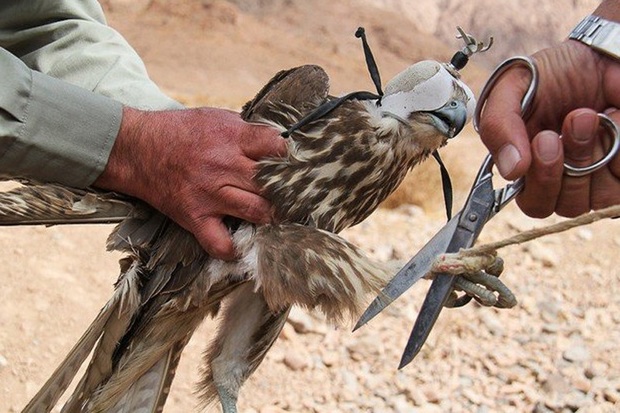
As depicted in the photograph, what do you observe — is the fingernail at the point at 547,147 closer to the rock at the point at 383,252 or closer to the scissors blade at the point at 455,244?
the scissors blade at the point at 455,244

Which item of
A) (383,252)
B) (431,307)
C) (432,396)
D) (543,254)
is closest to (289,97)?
(431,307)

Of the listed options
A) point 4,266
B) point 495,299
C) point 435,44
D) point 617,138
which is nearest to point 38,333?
point 4,266

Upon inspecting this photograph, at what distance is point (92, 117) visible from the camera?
6.80 ft

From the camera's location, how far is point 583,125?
1.84 metres

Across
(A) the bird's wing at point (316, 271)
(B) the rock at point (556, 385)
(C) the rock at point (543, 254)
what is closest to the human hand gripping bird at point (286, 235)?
(A) the bird's wing at point (316, 271)

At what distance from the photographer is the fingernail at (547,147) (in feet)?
5.98

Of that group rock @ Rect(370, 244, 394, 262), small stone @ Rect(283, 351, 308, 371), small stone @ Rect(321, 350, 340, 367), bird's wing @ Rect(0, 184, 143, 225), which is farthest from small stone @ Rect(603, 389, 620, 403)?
bird's wing @ Rect(0, 184, 143, 225)

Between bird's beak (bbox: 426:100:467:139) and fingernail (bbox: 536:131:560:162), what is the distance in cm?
27

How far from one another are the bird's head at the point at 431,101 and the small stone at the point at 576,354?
5.35ft

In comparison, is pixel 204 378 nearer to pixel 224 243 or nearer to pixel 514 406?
pixel 224 243

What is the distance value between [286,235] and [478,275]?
0.48 metres

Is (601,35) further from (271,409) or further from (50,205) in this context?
(271,409)

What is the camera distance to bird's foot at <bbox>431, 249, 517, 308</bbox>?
175 cm

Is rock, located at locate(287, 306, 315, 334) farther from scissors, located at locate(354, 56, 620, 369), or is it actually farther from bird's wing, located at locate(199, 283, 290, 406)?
scissors, located at locate(354, 56, 620, 369)
